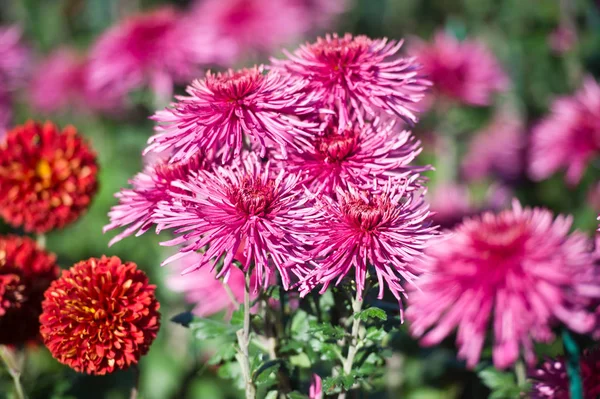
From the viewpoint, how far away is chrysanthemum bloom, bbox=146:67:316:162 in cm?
99

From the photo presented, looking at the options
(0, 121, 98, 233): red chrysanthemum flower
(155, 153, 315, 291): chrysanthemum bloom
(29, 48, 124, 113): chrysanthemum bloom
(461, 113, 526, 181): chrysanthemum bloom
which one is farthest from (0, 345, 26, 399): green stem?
(29, 48, 124, 113): chrysanthemum bloom

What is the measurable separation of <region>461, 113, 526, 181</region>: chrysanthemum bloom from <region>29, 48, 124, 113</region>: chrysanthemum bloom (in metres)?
1.67

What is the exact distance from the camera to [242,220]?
3.11 feet

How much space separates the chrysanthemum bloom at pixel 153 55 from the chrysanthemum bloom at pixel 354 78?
118cm

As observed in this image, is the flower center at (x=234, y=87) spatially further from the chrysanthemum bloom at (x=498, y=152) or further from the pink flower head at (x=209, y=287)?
the chrysanthemum bloom at (x=498, y=152)

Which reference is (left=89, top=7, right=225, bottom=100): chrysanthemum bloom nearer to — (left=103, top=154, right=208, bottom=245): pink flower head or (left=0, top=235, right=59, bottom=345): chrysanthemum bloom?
(left=0, top=235, right=59, bottom=345): chrysanthemum bloom

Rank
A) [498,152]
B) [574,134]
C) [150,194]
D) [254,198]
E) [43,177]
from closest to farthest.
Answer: [254,198]
[150,194]
[43,177]
[574,134]
[498,152]

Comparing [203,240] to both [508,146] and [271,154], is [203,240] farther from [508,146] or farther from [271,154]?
[508,146]

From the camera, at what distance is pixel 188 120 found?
101cm

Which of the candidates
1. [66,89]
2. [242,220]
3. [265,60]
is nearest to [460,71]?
[265,60]

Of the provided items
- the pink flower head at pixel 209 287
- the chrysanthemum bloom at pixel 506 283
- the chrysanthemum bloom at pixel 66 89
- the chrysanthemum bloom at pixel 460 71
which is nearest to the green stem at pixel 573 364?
the chrysanthemum bloom at pixel 506 283

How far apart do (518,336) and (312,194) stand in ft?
1.17

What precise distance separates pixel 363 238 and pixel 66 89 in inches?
106

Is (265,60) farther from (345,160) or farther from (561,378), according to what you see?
(561,378)
